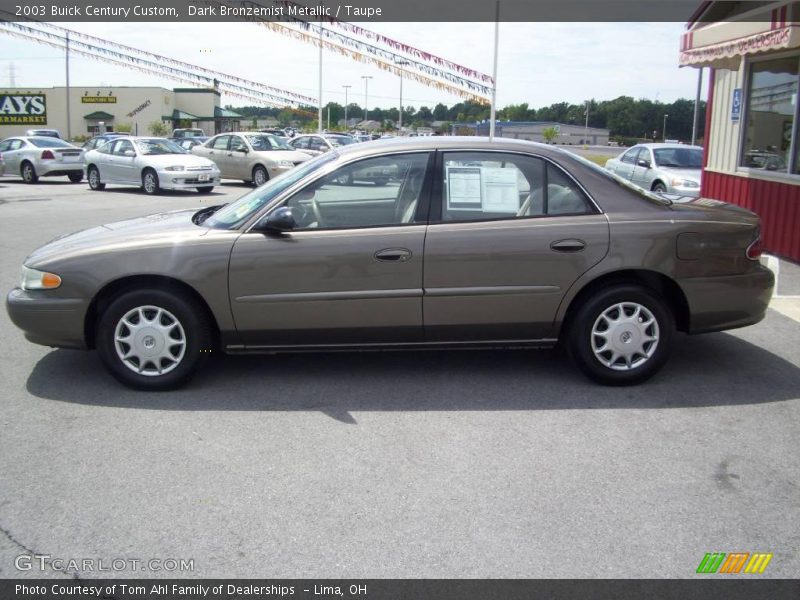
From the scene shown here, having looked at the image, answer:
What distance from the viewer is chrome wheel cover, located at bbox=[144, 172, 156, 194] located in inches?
801

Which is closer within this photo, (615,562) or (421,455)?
(615,562)

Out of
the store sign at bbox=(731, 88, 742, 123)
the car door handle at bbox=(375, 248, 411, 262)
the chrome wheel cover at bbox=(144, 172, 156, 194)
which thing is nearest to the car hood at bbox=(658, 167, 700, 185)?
the store sign at bbox=(731, 88, 742, 123)

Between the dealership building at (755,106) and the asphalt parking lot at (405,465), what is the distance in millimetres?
4828

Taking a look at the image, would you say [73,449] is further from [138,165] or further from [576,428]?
[138,165]

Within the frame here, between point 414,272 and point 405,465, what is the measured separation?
4.54ft

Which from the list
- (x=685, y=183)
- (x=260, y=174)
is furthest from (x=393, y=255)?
(x=260, y=174)

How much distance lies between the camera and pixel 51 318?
495 centimetres

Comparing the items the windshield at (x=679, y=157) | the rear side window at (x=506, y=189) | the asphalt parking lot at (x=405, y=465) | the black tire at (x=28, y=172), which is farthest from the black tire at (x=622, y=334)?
the black tire at (x=28, y=172)

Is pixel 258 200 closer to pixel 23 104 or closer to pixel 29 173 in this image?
pixel 29 173

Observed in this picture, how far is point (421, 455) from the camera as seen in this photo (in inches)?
160

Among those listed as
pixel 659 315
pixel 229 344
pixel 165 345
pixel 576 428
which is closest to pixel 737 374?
pixel 659 315

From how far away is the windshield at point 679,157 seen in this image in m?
15.1
